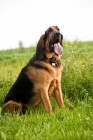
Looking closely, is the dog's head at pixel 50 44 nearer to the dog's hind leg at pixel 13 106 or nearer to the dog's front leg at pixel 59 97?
the dog's front leg at pixel 59 97

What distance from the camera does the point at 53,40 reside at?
541 cm

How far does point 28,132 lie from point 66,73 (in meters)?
2.68

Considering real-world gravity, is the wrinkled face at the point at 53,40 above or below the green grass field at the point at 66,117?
above

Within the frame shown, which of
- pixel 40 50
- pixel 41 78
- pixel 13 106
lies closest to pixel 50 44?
pixel 40 50

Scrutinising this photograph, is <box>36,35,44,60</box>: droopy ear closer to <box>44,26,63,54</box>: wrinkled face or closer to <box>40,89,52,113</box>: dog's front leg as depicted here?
<box>44,26,63,54</box>: wrinkled face

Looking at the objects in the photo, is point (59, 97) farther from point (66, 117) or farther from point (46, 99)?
point (66, 117)

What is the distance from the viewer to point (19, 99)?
572cm

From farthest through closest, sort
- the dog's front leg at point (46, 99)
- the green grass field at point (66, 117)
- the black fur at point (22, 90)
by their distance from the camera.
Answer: the black fur at point (22, 90)
the dog's front leg at point (46, 99)
the green grass field at point (66, 117)

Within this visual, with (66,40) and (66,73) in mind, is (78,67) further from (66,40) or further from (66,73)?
(66,40)

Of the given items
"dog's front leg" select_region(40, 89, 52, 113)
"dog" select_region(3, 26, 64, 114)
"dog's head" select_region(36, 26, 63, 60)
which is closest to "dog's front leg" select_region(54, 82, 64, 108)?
"dog" select_region(3, 26, 64, 114)

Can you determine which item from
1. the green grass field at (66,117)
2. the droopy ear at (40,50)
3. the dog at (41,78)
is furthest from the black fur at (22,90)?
the droopy ear at (40,50)

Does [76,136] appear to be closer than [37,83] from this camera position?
Yes

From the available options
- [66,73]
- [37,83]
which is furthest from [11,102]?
[66,73]

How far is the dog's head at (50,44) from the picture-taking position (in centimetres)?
541
